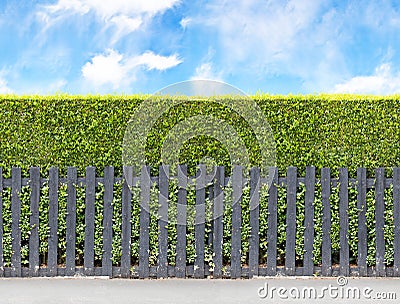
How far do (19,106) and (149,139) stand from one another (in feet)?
6.31

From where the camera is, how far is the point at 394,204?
317 inches

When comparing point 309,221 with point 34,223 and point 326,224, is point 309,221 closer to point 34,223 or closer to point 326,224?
point 326,224

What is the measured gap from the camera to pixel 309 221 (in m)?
7.96

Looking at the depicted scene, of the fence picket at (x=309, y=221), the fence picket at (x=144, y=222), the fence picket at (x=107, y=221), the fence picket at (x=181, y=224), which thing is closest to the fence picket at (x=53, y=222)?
the fence picket at (x=107, y=221)

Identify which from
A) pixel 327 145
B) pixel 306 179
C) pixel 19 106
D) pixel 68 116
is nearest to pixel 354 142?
pixel 327 145

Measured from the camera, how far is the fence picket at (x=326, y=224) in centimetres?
790

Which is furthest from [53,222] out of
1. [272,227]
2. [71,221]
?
[272,227]

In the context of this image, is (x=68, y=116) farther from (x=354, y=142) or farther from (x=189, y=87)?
(x=354, y=142)

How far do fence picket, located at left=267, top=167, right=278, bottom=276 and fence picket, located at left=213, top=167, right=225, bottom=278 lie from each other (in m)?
0.67

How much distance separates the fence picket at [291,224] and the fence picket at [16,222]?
3.76m

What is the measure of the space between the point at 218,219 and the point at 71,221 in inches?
80.7

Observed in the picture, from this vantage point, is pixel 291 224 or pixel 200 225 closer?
pixel 200 225

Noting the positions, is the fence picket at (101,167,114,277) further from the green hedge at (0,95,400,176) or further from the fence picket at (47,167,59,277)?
the fence picket at (47,167,59,277)

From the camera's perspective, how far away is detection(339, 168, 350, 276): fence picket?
7922 mm
